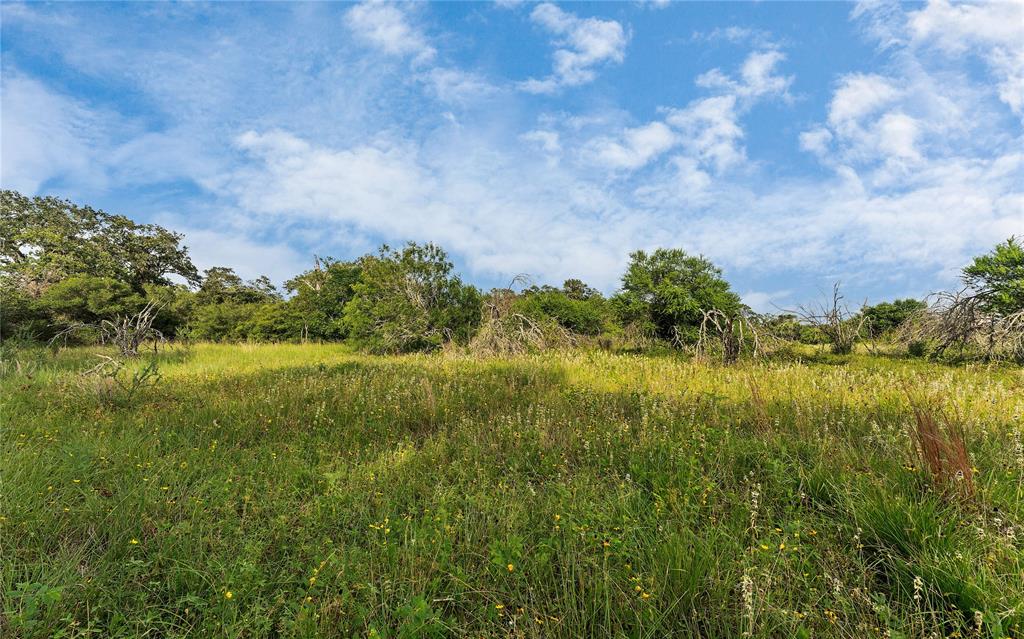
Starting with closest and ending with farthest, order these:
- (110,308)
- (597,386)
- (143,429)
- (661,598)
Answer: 1. (661,598)
2. (143,429)
3. (597,386)
4. (110,308)

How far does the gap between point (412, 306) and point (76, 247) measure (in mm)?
28662

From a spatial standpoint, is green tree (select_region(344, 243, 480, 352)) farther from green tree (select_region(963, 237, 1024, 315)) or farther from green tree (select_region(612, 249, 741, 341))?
green tree (select_region(963, 237, 1024, 315))

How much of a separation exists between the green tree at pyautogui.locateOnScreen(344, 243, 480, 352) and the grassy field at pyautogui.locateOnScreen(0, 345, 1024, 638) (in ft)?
37.6

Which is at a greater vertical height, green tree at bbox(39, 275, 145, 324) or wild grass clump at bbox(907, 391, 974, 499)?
green tree at bbox(39, 275, 145, 324)

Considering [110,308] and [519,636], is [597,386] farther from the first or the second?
[110,308]

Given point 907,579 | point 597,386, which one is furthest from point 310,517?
point 597,386

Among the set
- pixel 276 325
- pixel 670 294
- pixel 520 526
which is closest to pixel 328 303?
pixel 276 325

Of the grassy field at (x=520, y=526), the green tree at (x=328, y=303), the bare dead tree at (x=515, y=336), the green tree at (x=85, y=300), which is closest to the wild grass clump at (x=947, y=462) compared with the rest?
the grassy field at (x=520, y=526)

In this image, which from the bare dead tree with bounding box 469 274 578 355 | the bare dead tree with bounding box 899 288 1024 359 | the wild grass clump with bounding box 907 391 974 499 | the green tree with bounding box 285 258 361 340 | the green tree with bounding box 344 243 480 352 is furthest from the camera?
Result: the green tree with bounding box 285 258 361 340

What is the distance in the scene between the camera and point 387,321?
17.4 meters

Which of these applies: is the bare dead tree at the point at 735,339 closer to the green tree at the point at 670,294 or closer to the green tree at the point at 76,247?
the green tree at the point at 670,294

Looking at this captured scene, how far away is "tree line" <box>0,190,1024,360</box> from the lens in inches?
510

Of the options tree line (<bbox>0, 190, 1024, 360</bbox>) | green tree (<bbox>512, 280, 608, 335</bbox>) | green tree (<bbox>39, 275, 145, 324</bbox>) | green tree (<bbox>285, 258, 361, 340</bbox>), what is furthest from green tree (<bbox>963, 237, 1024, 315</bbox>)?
green tree (<bbox>39, 275, 145, 324</bbox>)

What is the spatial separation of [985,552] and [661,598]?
183cm
